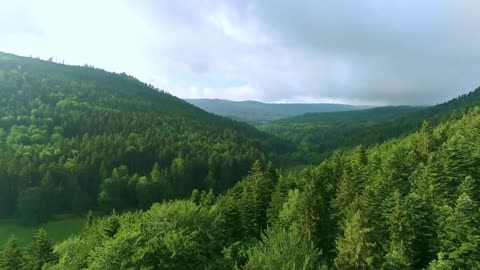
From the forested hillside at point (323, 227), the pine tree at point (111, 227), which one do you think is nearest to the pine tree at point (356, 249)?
the forested hillside at point (323, 227)

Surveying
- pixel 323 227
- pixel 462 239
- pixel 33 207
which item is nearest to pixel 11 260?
pixel 323 227

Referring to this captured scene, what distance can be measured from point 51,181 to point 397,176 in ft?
321

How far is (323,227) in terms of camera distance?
55.0m

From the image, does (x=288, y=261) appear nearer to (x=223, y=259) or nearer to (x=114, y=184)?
(x=223, y=259)

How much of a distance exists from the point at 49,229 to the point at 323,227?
3040 inches

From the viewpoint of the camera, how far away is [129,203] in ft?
421

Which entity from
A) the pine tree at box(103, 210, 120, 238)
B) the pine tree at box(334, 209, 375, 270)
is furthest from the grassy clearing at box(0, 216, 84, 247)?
the pine tree at box(334, 209, 375, 270)

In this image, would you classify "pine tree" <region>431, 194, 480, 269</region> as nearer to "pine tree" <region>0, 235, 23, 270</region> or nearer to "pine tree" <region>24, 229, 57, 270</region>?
"pine tree" <region>24, 229, 57, 270</region>

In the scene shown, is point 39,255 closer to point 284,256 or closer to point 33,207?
point 284,256

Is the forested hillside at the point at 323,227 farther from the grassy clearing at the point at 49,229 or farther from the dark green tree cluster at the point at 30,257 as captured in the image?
the grassy clearing at the point at 49,229

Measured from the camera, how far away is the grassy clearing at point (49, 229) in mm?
95750

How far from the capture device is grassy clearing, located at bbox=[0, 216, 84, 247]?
95750mm

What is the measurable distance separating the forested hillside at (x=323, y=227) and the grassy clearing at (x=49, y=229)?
31.0m

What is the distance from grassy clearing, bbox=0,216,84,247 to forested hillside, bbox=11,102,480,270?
30954mm
